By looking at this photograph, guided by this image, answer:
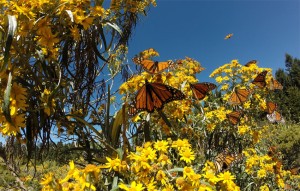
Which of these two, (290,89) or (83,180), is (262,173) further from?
(290,89)

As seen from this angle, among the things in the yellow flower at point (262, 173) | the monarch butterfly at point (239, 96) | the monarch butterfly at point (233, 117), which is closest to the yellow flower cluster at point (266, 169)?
the yellow flower at point (262, 173)

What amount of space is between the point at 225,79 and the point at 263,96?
44 centimetres

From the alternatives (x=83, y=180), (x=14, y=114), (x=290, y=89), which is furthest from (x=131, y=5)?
(x=290, y=89)

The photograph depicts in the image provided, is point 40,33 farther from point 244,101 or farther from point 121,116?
point 244,101

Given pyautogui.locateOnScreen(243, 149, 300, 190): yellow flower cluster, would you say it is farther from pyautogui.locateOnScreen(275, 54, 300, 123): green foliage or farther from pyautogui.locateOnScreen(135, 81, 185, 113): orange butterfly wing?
pyautogui.locateOnScreen(275, 54, 300, 123): green foliage

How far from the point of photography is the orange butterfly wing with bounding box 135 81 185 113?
171 centimetres

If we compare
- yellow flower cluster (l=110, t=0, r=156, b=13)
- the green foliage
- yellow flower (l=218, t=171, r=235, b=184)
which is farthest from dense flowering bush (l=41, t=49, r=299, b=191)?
the green foliage

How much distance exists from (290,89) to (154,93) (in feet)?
61.5

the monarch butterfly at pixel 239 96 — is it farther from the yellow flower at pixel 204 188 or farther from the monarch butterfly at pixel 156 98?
the yellow flower at pixel 204 188

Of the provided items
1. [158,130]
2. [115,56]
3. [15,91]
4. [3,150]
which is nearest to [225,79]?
[115,56]

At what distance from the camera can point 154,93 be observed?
5.56 feet

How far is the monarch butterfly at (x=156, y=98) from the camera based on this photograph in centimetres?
171

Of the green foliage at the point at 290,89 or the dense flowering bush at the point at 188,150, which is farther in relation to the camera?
the green foliage at the point at 290,89

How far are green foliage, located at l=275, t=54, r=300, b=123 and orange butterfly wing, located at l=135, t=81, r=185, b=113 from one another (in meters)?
15.1
